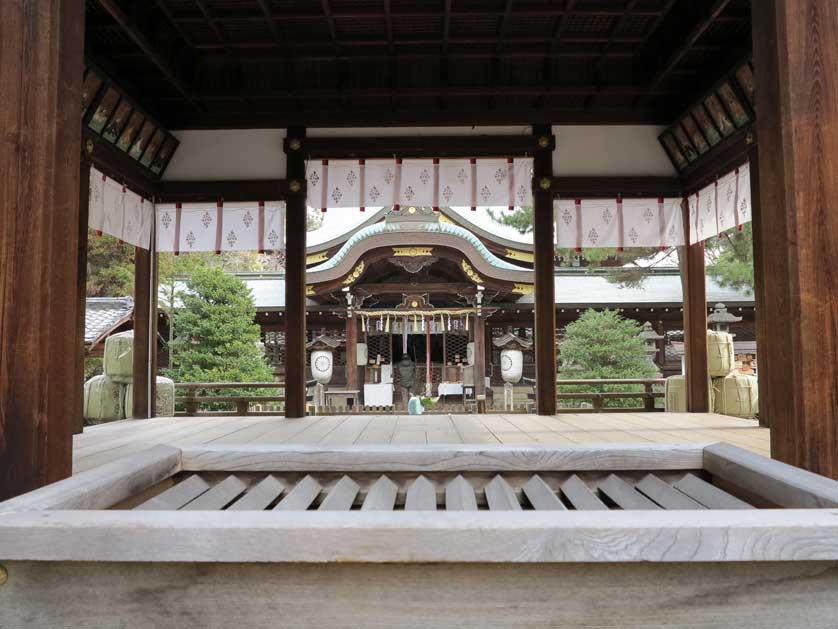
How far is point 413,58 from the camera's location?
5891 mm

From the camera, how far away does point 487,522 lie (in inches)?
52.0

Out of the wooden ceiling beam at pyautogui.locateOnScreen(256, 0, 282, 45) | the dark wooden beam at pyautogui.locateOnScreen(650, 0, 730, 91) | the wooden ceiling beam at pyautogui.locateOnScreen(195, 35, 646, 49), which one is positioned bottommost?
the dark wooden beam at pyautogui.locateOnScreen(650, 0, 730, 91)

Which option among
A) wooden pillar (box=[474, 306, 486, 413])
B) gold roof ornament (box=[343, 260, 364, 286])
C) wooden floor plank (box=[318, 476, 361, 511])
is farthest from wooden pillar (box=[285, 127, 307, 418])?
wooden pillar (box=[474, 306, 486, 413])

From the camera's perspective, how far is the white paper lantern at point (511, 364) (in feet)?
43.7

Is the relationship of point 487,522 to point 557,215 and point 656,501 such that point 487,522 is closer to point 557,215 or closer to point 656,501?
point 656,501

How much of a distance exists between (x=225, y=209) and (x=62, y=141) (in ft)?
Result: 16.5

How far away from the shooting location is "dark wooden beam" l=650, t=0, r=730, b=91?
4512 millimetres

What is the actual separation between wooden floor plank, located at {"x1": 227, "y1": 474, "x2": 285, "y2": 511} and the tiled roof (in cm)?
1067

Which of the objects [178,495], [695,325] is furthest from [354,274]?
[178,495]

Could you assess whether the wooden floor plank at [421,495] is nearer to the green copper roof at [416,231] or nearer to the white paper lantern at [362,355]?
the green copper roof at [416,231]

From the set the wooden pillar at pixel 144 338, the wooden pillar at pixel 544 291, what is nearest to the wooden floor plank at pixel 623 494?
the wooden pillar at pixel 544 291

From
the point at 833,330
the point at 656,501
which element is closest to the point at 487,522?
the point at 656,501

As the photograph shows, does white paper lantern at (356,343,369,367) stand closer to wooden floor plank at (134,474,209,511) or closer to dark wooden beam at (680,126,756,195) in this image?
dark wooden beam at (680,126,756,195)

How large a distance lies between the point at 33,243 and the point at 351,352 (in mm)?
11596
